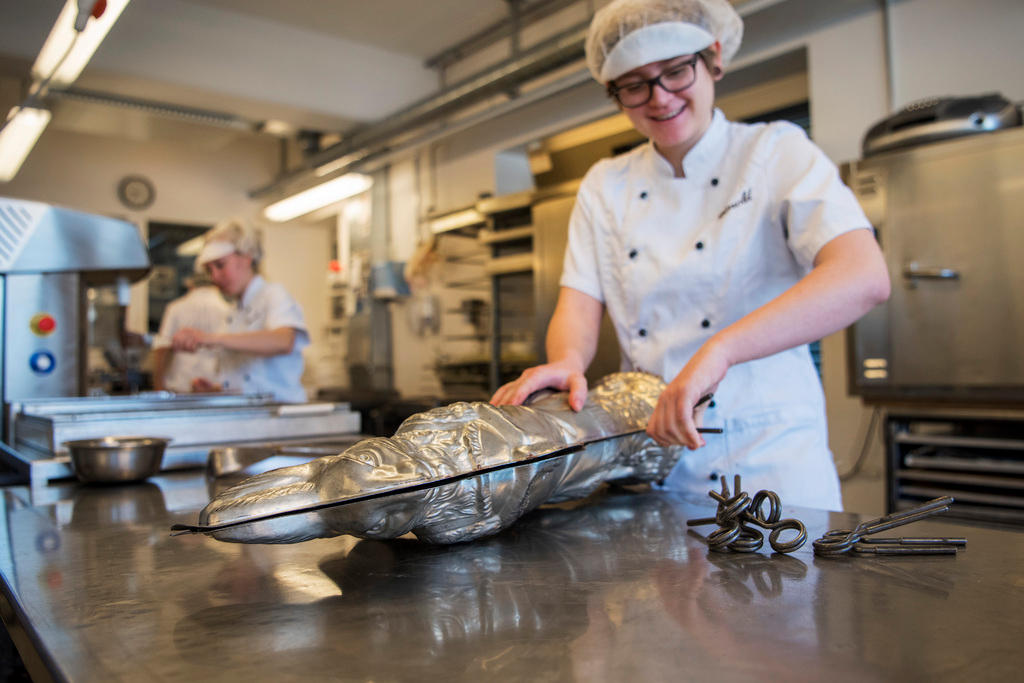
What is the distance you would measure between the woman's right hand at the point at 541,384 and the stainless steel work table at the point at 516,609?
0.22 metres

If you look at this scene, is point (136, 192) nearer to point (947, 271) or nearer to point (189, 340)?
point (189, 340)

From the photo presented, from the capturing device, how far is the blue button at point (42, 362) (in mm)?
2256

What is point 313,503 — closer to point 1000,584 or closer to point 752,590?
point 752,590

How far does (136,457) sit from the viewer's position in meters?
1.42

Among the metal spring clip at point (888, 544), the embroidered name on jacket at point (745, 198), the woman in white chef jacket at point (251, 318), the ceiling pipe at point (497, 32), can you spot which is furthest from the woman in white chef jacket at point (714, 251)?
the ceiling pipe at point (497, 32)

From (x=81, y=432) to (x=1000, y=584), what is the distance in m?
1.74

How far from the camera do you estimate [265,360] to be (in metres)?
3.61

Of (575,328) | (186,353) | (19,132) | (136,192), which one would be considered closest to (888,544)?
(575,328)

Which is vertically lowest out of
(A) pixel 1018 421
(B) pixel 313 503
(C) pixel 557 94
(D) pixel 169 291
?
(A) pixel 1018 421

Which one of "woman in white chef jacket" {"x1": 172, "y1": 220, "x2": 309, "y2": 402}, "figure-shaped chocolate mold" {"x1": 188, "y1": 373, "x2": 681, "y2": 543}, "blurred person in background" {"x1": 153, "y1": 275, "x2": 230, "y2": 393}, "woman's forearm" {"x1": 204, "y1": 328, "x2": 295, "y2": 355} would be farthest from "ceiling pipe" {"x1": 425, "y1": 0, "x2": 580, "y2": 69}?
"figure-shaped chocolate mold" {"x1": 188, "y1": 373, "x2": 681, "y2": 543}

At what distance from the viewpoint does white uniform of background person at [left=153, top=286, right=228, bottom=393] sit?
439 cm

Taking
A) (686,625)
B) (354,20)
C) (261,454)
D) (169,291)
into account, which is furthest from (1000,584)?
(169,291)

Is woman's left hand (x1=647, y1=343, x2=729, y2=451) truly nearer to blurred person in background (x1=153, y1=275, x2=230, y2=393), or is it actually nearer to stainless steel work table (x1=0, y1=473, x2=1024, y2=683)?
stainless steel work table (x1=0, y1=473, x2=1024, y2=683)

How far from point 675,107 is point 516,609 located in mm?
1150
